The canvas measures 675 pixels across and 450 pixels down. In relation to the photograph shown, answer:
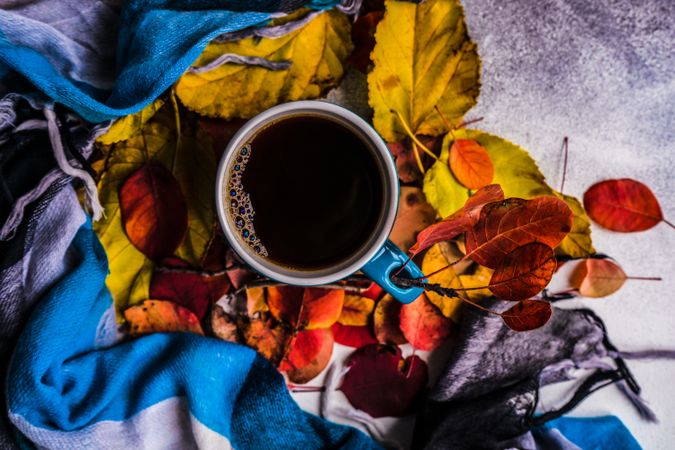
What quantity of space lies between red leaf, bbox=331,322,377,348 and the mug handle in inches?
4.9

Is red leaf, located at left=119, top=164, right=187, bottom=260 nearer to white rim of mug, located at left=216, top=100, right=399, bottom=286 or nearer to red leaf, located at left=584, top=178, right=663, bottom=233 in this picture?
white rim of mug, located at left=216, top=100, right=399, bottom=286

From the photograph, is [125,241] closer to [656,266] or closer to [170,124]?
[170,124]

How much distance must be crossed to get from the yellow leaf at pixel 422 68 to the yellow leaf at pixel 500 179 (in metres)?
0.03

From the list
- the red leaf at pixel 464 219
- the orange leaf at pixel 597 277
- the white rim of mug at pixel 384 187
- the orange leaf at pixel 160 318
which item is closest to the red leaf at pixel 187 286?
the orange leaf at pixel 160 318

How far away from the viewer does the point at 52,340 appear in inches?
20.4

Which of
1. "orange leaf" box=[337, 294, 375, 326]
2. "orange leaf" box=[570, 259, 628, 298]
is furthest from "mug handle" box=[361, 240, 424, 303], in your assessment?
"orange leaf" box=[570, 259, 628, 298]

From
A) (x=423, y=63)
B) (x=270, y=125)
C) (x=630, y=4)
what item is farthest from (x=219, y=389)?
(x=630, y=4)

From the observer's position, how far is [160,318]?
0.57m

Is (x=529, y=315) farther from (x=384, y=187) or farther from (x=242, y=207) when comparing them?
(x=242, y=207)

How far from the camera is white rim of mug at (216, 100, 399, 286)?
47 cm

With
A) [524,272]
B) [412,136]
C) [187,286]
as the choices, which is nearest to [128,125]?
[187,286]

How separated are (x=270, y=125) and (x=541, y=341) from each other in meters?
0.34

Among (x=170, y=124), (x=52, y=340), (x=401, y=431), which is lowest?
(x=401, y=431)

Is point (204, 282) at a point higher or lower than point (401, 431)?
higher
